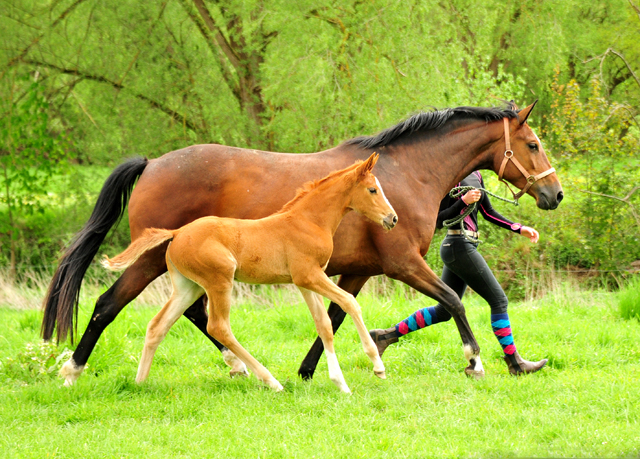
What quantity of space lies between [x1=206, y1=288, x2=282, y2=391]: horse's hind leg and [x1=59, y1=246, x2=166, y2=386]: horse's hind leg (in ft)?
2.43

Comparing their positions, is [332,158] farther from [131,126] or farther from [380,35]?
[131,126]

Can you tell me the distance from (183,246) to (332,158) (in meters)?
1.48

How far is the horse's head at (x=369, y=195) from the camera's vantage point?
4.29 metres

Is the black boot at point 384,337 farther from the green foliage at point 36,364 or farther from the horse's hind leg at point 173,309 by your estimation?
the green foliage at point 36,364

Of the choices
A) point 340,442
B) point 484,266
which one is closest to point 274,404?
point 340,442

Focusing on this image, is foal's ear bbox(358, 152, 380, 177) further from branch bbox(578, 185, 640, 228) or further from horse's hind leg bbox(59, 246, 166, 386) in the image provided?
branch bbox(578, 185, 640, 228)

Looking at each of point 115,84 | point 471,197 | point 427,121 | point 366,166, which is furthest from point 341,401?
point 115,84

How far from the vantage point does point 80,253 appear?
517 centimetres

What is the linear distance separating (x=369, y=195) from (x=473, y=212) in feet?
4.49

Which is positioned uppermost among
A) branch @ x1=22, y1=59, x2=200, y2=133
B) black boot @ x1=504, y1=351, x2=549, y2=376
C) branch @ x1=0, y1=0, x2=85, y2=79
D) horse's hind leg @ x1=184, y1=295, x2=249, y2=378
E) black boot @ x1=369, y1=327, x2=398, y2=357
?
branch @ x1=0, y1=0, x2=85, y2=79

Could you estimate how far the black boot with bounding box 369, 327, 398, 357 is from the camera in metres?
5.38

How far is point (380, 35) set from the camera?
10.2 meters

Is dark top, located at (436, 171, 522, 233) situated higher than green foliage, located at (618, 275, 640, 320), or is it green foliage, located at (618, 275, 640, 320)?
dark top, located at (436, 171, 522, 233)

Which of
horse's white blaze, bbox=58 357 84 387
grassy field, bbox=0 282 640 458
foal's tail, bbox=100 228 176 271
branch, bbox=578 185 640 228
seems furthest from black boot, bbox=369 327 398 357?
branch, bbox=578 185 640 228
